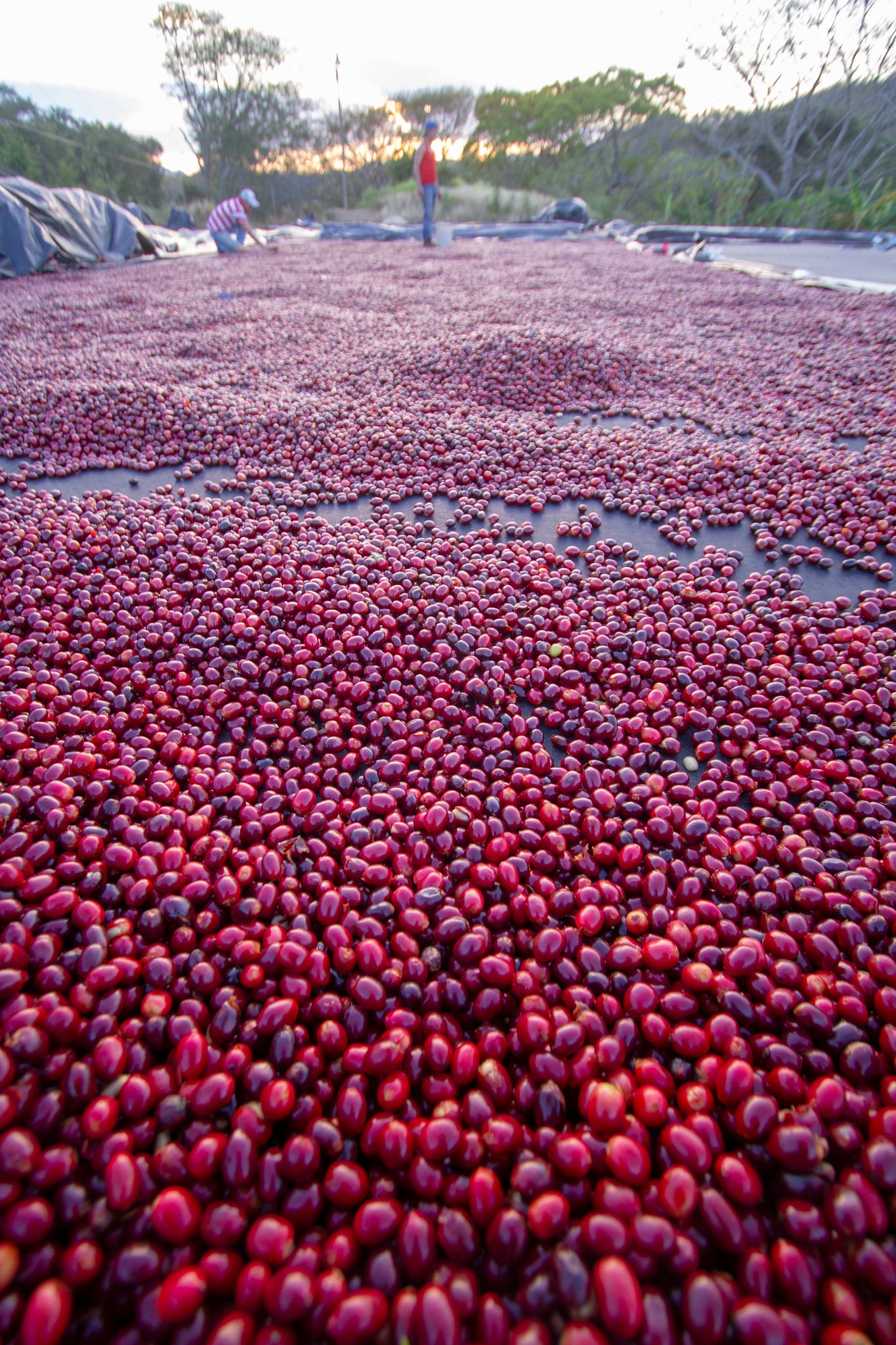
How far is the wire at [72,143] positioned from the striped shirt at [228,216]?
1003 cm

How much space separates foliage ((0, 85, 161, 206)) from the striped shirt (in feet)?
26.8

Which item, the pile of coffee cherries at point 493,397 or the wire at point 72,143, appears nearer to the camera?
the pile of coffee cherries at point 493,397

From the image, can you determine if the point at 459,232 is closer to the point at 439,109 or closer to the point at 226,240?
the point at 226,240

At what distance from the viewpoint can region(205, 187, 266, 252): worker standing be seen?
1255 centimetres

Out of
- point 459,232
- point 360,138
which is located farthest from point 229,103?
point 459,232

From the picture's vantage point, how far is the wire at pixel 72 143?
17312 mm

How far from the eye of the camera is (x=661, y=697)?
2242mm

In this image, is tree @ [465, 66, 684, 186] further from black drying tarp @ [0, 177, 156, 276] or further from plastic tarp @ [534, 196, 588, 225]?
black drying tarp @ [0, 177, 156, 276]

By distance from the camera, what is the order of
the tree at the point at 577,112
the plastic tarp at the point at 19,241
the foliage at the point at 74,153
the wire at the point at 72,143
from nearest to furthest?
1. the plastic tarp at the point at 19,241
2. the foliage at the point at 74,153
3. the wire at the point at 72,143
4. the tree at the point at 577,112

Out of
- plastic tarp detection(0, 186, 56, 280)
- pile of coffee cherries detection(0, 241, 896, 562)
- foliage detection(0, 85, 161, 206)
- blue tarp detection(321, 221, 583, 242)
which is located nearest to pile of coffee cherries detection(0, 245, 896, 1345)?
pile of coffee cherries detection(0, 241, 896, 562)

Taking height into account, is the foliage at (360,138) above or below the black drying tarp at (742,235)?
above

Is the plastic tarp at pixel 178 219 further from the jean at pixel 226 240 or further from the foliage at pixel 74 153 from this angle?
the jean at pixel 226 240

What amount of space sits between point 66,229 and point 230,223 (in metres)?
3.37

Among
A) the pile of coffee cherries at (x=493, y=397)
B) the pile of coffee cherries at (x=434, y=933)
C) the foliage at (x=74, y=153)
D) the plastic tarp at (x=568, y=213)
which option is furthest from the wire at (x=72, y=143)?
the pile of coffee cherries at (x=434, y=933)
